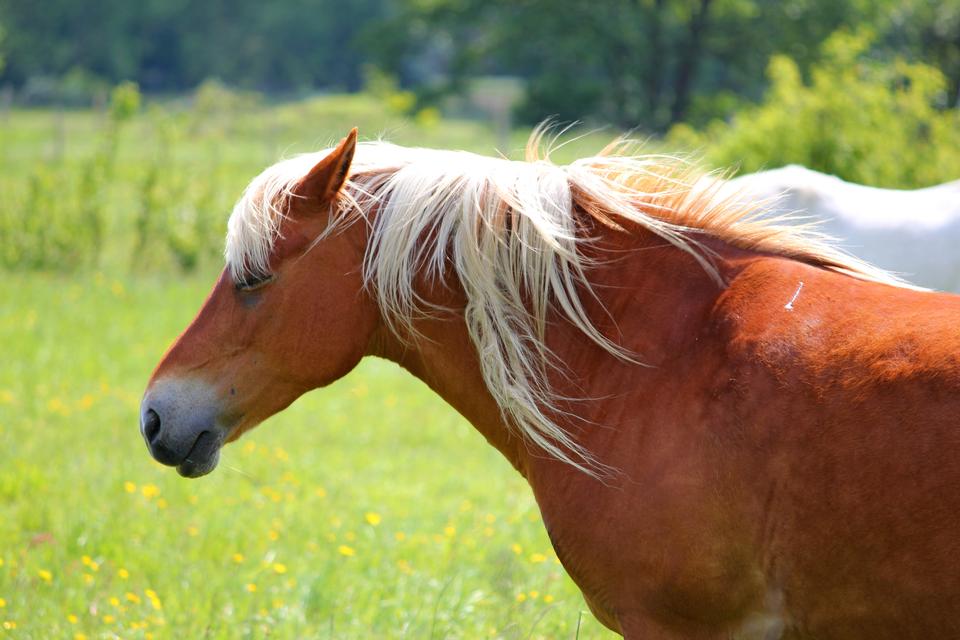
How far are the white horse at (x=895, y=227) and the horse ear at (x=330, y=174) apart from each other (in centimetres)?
269

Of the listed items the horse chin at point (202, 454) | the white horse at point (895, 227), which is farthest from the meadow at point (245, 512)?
the white horse at point (895, 227)

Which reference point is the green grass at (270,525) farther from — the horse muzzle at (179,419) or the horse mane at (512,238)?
the horse mane at (512,238)

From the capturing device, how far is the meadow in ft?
12.1

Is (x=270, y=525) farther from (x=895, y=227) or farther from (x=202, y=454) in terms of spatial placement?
(x=895, y=227)

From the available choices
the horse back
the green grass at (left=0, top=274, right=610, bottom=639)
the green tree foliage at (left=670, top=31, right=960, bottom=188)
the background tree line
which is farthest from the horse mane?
the background tree line

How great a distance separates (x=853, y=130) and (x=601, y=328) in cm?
748

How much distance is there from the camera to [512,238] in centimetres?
242

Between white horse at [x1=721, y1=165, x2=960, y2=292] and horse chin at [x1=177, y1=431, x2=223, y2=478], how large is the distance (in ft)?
9.76

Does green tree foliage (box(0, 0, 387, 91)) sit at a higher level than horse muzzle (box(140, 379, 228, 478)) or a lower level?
lower

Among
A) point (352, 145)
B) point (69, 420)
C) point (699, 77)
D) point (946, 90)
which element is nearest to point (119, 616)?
point (352, 145)

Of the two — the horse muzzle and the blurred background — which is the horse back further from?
the horse muzzle

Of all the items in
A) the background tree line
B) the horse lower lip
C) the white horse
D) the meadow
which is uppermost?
the horse lower lip

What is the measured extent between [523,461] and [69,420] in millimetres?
4976

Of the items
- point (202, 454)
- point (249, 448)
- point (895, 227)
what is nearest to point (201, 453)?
point (202, 454)
